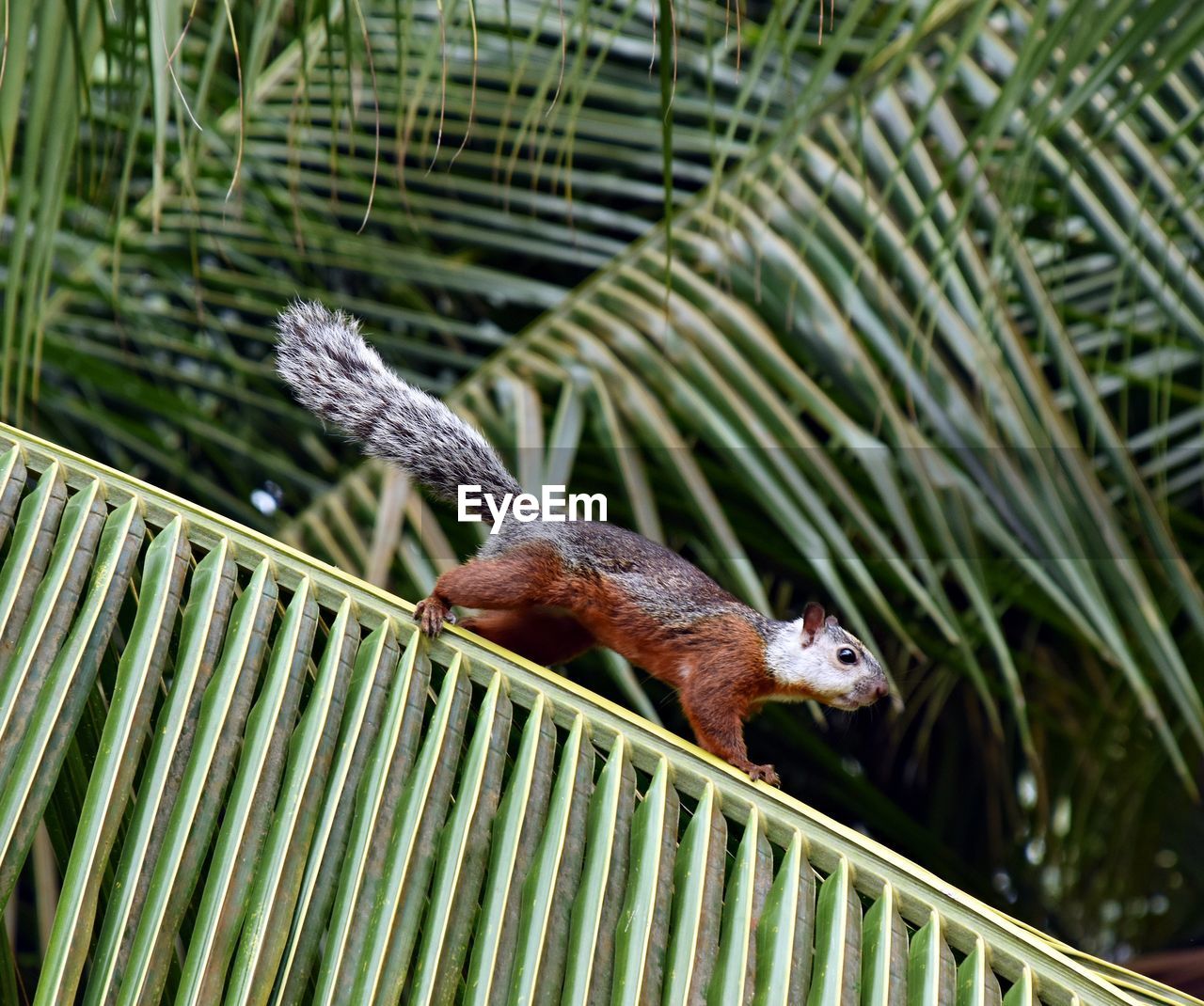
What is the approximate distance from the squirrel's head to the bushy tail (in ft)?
2.81

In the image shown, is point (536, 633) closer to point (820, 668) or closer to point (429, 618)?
point (820, 668)

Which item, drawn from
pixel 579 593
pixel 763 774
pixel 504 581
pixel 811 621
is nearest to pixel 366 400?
pixel 504 581

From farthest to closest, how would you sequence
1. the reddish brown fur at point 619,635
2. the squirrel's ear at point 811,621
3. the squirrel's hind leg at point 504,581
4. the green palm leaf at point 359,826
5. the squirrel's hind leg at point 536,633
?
the squirrel's ear at point 811,621
the squirrel's hind leg at point 536,633
the reddish brown fur at point 619,635
the squirrel's hind leg at point 504,581
the green palm leaf at point 359,826

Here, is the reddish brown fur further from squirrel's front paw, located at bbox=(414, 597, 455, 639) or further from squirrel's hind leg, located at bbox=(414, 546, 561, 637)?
squirrel's front paw, located at bbox=(414, 597, 455, 639)

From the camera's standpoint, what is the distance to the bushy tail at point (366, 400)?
2.60 meters

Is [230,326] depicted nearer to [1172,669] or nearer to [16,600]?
[16,600]

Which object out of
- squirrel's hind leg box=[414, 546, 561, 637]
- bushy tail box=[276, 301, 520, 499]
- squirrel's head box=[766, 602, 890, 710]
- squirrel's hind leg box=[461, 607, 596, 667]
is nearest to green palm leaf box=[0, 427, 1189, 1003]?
squirrel's hind leg box=[414, 546, 561, 637]

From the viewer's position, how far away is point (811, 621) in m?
3.17

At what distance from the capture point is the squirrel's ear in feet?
10.4

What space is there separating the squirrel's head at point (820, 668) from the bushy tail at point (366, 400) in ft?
2.81

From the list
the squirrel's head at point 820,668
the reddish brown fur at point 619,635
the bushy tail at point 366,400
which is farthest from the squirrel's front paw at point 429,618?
the squirrel's head at point 820,668

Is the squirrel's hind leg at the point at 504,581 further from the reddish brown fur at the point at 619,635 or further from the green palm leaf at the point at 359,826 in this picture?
the green palm leaf at the point at 359,826

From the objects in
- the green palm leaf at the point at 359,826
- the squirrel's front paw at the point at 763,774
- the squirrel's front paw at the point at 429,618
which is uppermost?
the squirrel's front paw at the point at 763,774

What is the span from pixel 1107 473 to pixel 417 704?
2886mm
